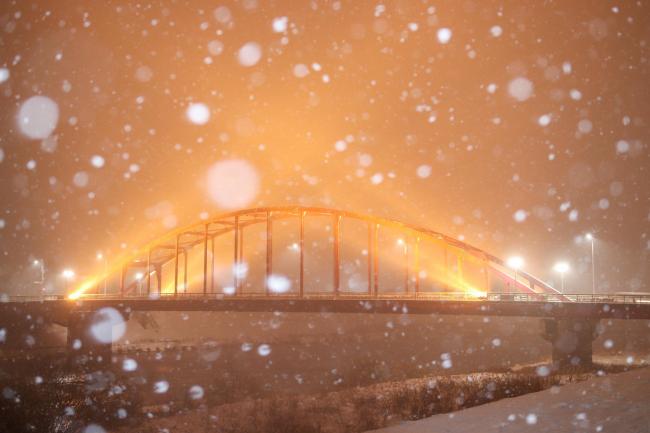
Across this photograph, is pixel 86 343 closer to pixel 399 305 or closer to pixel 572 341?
pixel 399 305

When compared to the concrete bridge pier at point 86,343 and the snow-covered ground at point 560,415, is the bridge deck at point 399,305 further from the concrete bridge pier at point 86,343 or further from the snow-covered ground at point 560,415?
the snow-covered ground at point 560,415

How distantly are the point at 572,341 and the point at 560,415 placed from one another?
87.1 feet

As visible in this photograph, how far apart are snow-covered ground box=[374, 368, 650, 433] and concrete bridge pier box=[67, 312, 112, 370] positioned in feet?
127

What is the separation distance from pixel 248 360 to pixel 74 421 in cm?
2407

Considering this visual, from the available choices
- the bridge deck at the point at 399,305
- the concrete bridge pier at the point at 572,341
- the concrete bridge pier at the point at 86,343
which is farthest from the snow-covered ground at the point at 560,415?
the concrete bridge pier at the point at 86,343

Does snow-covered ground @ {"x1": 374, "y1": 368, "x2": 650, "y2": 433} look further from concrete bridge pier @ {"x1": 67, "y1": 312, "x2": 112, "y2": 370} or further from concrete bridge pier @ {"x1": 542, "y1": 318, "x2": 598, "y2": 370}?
concrete bridge pier @ {"x1": 67, "y1": 312, "x2": 112, "y2": 370}

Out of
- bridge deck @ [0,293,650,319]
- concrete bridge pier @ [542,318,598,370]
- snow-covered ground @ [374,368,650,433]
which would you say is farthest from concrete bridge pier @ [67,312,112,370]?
snow-covered ground @ [374,368,650,433]

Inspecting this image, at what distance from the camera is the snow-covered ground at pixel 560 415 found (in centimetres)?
1062

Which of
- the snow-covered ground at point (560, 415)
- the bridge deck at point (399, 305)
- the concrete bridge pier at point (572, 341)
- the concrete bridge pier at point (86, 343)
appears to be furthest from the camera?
the concrete bridge pier at point (86, 343)

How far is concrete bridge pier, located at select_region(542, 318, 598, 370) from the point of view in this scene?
3528cm

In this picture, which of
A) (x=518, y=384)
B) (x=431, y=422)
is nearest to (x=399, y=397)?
(x=518, y=384)

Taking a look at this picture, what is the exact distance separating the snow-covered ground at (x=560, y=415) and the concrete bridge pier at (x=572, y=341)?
862 inches

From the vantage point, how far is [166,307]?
4984 cm

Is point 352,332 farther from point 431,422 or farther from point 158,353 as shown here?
point 431,422
